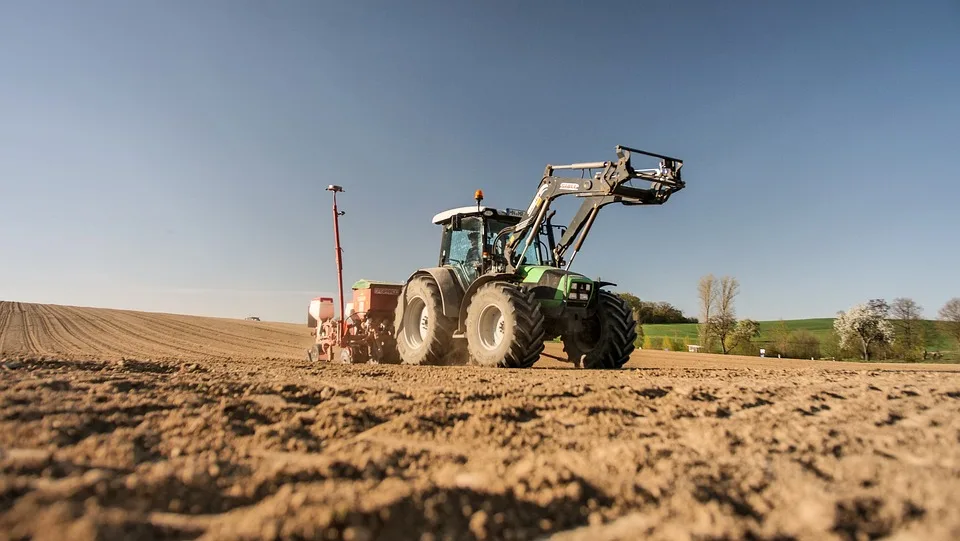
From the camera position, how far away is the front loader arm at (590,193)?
23.0 ft

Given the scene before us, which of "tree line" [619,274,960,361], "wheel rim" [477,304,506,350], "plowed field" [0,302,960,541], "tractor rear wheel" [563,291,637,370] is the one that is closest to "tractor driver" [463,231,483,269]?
"wheel rim" [477,304,506,350]

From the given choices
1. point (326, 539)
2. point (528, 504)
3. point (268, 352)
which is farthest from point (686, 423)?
point (268, 352)

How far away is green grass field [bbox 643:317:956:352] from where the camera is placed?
3206 centimetres

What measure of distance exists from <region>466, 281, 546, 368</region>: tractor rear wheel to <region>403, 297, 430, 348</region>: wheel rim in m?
1.84

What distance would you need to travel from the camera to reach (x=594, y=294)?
24.4 feet

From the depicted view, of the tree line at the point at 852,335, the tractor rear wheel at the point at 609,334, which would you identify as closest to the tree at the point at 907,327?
the tree line at the point at 852,335

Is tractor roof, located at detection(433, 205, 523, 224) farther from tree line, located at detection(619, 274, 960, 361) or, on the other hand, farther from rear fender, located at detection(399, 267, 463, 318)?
tree line, located at detection(619, 274, 960, 361)

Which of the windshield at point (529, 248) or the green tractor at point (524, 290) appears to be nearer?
the green tractor at point (524, 290)

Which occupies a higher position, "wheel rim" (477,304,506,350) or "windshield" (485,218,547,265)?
"windshield" (485,218,547,265)

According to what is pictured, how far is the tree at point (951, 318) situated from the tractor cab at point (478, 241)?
35.3 m

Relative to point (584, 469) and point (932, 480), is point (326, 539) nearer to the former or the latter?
point (584, 469)

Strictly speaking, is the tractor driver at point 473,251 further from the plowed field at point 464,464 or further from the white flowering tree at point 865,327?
the white flowering tree at point 865,327

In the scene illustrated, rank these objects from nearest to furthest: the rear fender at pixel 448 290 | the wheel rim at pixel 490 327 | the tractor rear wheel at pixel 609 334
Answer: the wheel rim at pixel 490 327 → the tractor rear wheel at pixel 609 334 → the rear fender at pixel 448 290

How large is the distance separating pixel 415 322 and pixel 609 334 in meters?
3.53
